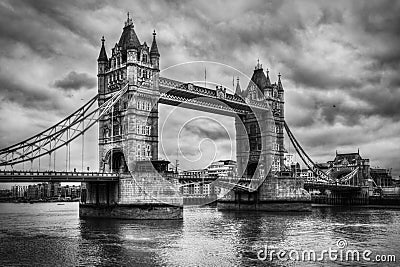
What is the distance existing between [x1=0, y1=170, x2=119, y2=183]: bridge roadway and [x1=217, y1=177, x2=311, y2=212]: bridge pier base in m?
34.7

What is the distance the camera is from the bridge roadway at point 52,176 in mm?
50031

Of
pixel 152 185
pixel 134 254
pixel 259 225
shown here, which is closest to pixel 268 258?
pixel 134 254

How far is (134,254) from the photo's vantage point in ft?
112

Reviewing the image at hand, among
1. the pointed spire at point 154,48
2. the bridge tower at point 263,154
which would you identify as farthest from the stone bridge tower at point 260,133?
the pointed spire at point 154,48

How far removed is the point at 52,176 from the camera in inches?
2099

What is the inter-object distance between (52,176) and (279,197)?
44219 millimetres

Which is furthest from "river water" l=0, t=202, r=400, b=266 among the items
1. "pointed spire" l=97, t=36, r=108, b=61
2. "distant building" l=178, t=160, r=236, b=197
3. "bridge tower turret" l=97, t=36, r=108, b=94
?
"distant building" l=178, t=160, r=236, b=197

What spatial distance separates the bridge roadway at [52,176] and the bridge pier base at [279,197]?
34655mm

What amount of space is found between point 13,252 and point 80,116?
2750 cm

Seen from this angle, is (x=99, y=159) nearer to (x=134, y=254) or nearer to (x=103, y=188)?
(x=103, y=188)

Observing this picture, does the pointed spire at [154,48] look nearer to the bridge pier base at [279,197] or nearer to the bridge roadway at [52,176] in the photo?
the bridge roadway at [52,176]

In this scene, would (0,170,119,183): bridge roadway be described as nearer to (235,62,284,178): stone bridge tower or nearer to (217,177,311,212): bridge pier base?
(217,177,311,212): bridge pier base

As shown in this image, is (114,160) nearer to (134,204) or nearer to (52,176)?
(134,204)

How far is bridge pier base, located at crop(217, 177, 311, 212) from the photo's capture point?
8306 cm
